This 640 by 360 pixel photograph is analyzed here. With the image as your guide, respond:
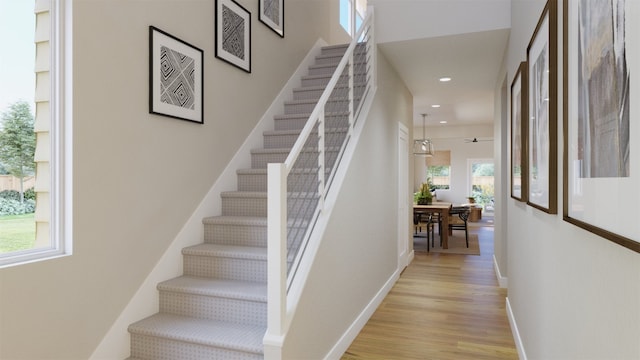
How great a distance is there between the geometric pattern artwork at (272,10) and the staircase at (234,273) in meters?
1.06

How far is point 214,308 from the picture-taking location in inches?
94.7

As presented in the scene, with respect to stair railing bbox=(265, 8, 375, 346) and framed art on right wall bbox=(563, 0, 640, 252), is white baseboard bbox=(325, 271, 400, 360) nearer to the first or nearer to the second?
stair railing bbox=(265, 8, 375, 346)

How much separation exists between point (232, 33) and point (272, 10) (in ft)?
2.81

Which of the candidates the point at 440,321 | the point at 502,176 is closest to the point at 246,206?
the point at 440,321

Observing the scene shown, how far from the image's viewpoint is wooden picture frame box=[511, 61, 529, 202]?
7.79 ft

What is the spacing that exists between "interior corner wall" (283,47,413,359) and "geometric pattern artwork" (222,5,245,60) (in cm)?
125

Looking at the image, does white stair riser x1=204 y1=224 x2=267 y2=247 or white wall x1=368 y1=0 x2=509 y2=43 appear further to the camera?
white wall x1=368 y1=0 x2=509 y2=43

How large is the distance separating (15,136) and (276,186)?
1231 millimetres

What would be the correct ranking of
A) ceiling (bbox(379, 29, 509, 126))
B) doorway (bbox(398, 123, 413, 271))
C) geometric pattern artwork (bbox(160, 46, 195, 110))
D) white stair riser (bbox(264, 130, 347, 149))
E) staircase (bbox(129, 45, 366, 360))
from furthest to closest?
1. doorway (bbox(398, 123, 413, 271))
2. ceiling (bbox(379, 29, 509, 126))
3. white stair riser (bbox(264, 130, 347, 149))
4. geometric pattern artwork (bbox(160, 46, 195, 110))
5. staircase (bbox(129, 45, 366, 360))

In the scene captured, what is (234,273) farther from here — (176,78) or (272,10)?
(272,10)

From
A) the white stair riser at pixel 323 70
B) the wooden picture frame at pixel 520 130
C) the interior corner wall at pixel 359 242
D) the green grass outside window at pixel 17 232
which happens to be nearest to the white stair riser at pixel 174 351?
the interior corner wall at pixel 359 242

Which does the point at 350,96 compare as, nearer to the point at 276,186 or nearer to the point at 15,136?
the point at 276,186

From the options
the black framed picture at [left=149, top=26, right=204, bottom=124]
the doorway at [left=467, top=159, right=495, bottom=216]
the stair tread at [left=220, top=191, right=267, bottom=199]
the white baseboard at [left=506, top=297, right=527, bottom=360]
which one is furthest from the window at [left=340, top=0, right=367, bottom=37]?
the doorway at [left=467, top=159, right=495, bottom=216]

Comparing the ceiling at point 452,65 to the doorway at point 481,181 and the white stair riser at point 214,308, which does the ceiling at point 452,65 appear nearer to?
the white stair riser at point 214,308
